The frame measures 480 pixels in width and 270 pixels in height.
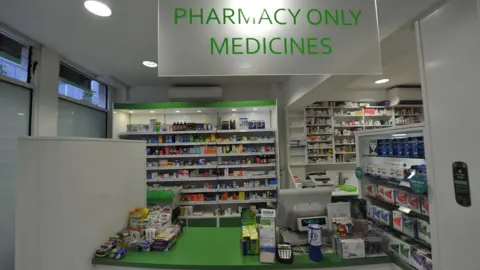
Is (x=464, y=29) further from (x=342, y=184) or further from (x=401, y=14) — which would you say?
(x=342, y=184)

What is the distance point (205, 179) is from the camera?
3.94 meters

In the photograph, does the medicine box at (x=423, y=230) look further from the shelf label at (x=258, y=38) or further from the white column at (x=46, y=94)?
the white column at (x=46, y=94)

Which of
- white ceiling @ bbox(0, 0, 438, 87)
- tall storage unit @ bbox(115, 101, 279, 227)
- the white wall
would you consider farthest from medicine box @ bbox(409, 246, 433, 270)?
tall storage unit @ bbox(115, 101, 279, 227)

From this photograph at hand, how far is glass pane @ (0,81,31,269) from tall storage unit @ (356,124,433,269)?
376 cm

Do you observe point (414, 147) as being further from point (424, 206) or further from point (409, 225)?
point (409, 225)

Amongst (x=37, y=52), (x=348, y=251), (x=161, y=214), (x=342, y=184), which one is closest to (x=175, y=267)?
(x=161, y=214)

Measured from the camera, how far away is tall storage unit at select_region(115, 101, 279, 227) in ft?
12.8

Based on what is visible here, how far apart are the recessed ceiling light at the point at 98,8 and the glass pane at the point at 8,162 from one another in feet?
4.66

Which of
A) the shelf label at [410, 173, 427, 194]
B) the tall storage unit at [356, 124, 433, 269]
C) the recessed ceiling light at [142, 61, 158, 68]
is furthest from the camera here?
the recessed ceiling light at [142, 61, 158, 68]

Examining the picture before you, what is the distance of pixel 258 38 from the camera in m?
1.17

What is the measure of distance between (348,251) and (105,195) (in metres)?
1.89

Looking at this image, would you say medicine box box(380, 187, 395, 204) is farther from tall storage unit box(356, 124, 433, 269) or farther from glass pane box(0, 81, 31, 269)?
glass pane box(0, 81, 31, 269)

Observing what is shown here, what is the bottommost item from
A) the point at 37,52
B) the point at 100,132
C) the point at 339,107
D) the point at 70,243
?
the point at 70,243

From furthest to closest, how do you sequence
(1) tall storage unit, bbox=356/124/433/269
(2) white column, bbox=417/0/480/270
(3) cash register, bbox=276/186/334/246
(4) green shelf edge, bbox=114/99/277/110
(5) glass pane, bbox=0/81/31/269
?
(4) green shelf edge, bbox=114/99/277/110 < (5) glass pane, bbox=0/81/31/269 < (3) cash register, bbox=276/186/334/246 < (1) tall storage unit, bbox=356/124/433/269 < (2) white column, bbox=417/0/480/270
